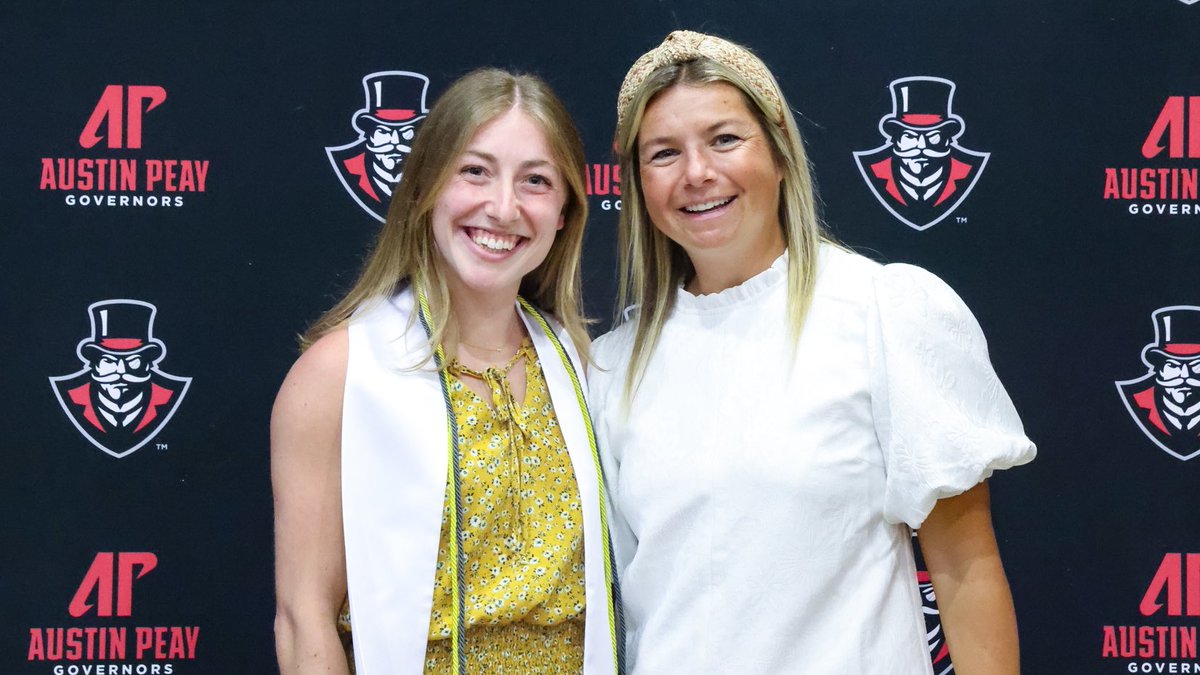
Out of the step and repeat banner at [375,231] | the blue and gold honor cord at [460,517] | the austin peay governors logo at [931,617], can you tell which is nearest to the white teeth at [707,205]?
the blue and gold honor cord at [460,517]

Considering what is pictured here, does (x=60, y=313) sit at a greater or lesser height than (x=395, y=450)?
greater

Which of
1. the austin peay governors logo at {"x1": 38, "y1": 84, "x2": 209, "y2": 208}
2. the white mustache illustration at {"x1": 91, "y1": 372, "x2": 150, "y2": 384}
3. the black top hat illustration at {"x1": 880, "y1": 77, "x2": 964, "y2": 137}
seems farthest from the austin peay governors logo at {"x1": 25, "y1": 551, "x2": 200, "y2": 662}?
the black top hat illustration at {"x1": 880, "y1": 77, "x2": 964, "y2": 137}

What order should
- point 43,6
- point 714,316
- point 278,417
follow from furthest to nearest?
point 43,6 < point 714,316 < point 278,417

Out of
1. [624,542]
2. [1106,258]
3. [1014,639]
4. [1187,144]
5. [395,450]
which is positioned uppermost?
[1187,144]

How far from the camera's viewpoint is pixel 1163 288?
2.71m

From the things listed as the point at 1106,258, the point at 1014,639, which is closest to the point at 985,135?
the point at 1106,258

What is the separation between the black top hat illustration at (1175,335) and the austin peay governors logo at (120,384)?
227 cm

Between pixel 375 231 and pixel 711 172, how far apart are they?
42.6 inches

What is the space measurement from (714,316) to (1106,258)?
1.21 m

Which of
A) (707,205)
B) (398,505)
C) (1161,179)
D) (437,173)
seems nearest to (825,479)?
(707,205)

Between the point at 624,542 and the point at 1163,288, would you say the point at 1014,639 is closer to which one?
the point at 624,542

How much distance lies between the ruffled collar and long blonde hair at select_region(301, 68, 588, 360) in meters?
0.29

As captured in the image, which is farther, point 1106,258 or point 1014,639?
point 1106,258

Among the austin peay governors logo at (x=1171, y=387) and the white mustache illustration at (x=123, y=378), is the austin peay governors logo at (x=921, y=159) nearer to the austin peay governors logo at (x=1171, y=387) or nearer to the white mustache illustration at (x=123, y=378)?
the austin peay governors logo at (x=1171, y=387)
